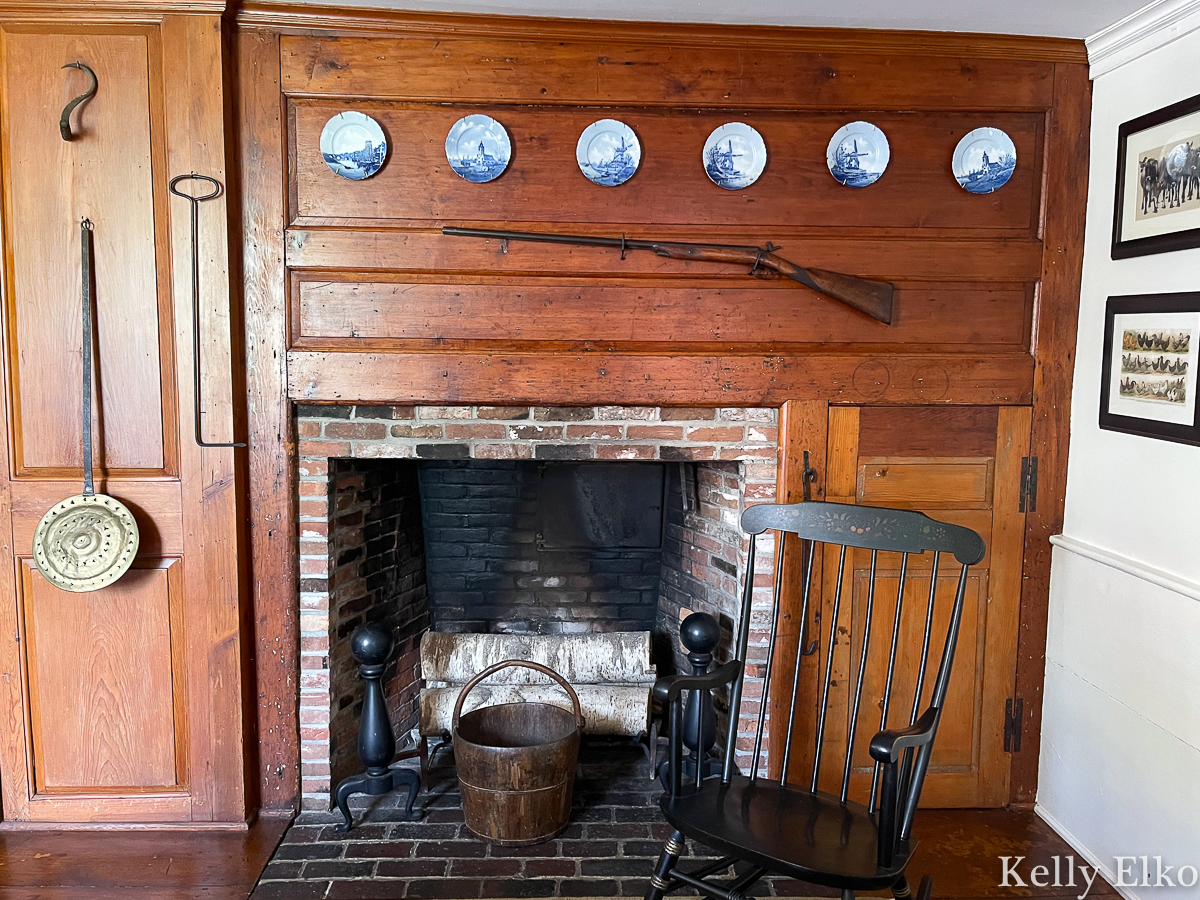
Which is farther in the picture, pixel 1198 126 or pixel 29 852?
pixel 29 852

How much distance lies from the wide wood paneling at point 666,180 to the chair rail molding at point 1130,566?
3.00ft

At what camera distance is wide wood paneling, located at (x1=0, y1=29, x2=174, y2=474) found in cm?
229

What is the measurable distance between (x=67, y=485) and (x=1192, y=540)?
290 centimetres

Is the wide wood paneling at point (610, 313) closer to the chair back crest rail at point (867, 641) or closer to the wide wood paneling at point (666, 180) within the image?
the wide wood paneling at point (666, 180)

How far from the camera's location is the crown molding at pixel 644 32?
2312 mm

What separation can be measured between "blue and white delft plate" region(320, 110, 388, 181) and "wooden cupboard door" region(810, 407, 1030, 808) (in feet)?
4.85

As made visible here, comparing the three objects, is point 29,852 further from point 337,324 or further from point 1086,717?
point 1086,717

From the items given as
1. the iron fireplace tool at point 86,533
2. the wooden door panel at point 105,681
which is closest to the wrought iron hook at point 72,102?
the iron fireplace tool at point 86,533

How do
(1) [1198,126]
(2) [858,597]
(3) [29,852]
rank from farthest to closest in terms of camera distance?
(2) [858,597]
(3) [29,852]
(1) [1198,126]

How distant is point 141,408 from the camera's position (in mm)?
2389

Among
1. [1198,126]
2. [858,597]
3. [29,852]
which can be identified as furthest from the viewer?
[858,597]

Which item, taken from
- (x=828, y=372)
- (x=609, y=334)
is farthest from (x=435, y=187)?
(x=828, y=372)

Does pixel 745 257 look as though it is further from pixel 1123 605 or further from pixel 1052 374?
pixel 1123 605

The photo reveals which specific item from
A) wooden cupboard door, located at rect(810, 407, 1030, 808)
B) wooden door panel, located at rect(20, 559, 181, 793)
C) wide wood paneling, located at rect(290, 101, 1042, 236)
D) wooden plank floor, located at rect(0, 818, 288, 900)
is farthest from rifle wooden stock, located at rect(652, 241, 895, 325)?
wooden plank floor, located at rect(0, 818, 288, 900)
